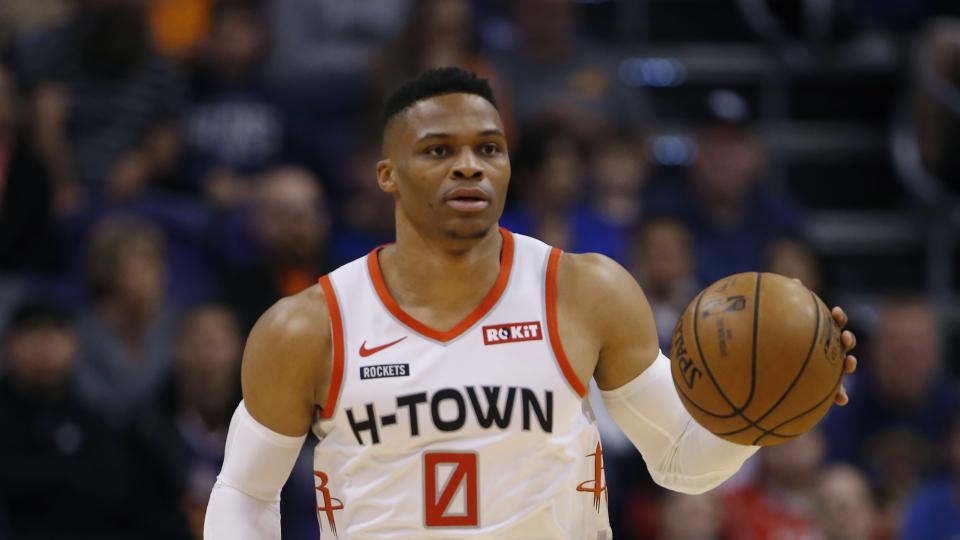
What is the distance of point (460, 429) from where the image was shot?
13.4ft

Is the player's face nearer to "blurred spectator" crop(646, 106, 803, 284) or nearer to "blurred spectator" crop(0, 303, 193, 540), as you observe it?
"blurred spectator" crop(0, 303, 193, 540)

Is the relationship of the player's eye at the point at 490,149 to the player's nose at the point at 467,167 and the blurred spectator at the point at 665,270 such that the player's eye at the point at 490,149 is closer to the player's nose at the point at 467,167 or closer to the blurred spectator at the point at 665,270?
the player's nose at the point at 467,167

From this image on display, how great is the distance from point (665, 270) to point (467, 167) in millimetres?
4070

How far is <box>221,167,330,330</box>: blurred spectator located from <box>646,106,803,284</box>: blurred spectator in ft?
6.69

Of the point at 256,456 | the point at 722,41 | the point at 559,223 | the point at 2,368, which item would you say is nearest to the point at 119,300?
the point at 2,368

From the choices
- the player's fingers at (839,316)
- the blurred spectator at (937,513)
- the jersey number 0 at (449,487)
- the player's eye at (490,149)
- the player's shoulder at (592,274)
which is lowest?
the blurred spectator at (937,513)

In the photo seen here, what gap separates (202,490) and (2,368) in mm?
1218

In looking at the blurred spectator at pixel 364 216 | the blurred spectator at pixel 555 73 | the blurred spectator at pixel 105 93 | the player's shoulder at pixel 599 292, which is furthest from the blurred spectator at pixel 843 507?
the blurred spectator at pixel 105 93

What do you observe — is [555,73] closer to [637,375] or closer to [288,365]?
[637,375]

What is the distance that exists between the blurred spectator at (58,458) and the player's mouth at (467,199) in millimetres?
3659

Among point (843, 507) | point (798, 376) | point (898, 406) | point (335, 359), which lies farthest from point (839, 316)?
point (898, 406)

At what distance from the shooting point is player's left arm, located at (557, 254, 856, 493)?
A: 13.9 ft

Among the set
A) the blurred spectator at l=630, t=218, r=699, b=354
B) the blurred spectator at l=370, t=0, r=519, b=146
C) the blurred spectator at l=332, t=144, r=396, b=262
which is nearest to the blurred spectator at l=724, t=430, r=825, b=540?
the blurred spectator at l=630, t=218, r=699, b=354

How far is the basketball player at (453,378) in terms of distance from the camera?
13.4ft
